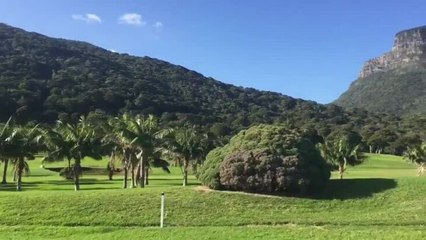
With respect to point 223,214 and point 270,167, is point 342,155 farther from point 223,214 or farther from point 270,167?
point 223,214

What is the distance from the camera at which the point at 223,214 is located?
1110 inches

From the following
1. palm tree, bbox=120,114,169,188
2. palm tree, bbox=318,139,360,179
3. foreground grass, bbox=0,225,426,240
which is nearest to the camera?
foreground grass, bbox=0,225,426,240

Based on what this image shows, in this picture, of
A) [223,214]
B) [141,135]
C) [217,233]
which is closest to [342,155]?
[141,135]

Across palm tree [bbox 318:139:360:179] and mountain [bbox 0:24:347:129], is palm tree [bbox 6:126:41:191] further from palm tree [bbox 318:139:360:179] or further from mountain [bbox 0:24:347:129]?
mountain [bbox 0:24:347:129]

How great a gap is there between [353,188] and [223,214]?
899cm

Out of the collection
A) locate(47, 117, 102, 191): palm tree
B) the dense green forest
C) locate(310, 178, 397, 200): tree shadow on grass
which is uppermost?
the dense green forest

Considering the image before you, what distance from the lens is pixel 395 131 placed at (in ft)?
431

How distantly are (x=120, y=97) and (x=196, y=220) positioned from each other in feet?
418

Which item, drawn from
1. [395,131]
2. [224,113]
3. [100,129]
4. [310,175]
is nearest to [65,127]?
[100,129]

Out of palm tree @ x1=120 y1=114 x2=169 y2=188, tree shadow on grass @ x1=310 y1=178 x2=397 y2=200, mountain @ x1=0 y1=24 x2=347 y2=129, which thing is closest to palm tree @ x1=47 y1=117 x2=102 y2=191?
palm tree @ x1=120 y1=114 x2=169 y2=188

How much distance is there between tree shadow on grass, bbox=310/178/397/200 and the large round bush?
734mm

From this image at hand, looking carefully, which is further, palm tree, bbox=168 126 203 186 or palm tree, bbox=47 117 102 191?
palm tree, bbox=168 126 203 186

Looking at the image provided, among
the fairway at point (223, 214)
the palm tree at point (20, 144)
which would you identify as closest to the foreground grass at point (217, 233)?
the fairway at point (223, 214)

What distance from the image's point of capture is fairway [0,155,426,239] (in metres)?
23.9
